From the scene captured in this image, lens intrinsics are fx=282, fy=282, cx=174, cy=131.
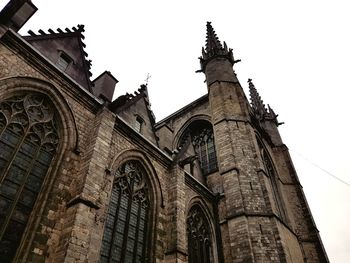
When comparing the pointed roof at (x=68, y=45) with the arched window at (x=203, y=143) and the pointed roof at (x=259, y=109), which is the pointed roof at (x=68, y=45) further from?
the pointed roof at (x=259, y=109)

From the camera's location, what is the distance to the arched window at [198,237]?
938 cm

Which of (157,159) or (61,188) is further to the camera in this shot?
(157,159)

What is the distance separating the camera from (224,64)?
1695 cm

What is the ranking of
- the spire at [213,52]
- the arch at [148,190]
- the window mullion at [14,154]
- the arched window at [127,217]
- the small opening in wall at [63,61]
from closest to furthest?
the window mullion at [14,154]
the arched window at [127,217]
the arch at [148,190]
the small opening in wall at [63,61]
the spire at [213,52]

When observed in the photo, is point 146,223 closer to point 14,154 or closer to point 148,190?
point 148,190

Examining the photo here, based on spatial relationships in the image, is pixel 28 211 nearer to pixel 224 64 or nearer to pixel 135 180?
pixel 135 180

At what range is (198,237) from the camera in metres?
9.95

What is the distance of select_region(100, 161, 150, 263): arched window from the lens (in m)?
6.91

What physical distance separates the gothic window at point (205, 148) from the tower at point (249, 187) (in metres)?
1.12

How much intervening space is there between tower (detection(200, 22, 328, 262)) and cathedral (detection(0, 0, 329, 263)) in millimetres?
53

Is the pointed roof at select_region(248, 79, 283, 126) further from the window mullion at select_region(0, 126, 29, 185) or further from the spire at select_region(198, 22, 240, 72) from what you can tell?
the window mullion at select_region(0, 126, 29, 185)

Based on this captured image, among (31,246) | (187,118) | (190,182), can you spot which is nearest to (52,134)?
(31,246)

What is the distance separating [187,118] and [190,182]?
751 cm

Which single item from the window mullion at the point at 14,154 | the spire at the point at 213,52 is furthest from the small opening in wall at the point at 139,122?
the spire at the point at 213,52
